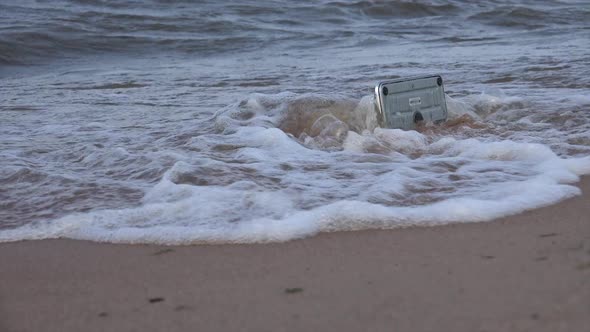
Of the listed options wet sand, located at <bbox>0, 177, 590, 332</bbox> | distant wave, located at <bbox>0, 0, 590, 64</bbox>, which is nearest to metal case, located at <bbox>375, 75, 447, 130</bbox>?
wet sand, located at <bbox>0, 177, 590, 332</bbox>

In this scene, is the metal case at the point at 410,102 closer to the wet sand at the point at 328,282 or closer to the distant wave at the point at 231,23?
the wet sand at the point at 328,282

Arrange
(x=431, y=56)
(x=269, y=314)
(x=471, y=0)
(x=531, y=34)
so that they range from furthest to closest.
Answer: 1. (x=471, y=0)
2. (x=531, y=34)
3. (x=431, y=56)
4. (x=269, y=314)

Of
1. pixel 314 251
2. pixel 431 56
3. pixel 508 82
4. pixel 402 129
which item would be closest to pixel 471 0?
pixel 431 56

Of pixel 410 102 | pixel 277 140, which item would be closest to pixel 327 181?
pixel 277 140

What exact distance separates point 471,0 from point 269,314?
566 inches

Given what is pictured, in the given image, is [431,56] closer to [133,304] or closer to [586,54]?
[586,54]

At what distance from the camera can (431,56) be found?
8766 mm

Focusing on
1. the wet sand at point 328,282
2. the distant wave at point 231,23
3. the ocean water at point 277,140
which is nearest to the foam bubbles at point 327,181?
the ocean water at point 277,140

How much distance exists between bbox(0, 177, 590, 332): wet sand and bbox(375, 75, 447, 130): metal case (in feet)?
5.47

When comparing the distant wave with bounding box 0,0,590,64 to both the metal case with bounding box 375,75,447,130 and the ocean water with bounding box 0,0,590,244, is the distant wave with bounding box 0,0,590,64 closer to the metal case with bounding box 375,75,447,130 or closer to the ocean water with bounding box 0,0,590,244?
the ocean water with bounding box 0,0,590,244

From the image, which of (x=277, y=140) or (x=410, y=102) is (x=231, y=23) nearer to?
(x=410, y=102)

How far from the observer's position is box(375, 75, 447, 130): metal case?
175 inches

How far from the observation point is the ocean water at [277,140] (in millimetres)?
3008

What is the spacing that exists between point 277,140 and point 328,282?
6.95 feet
